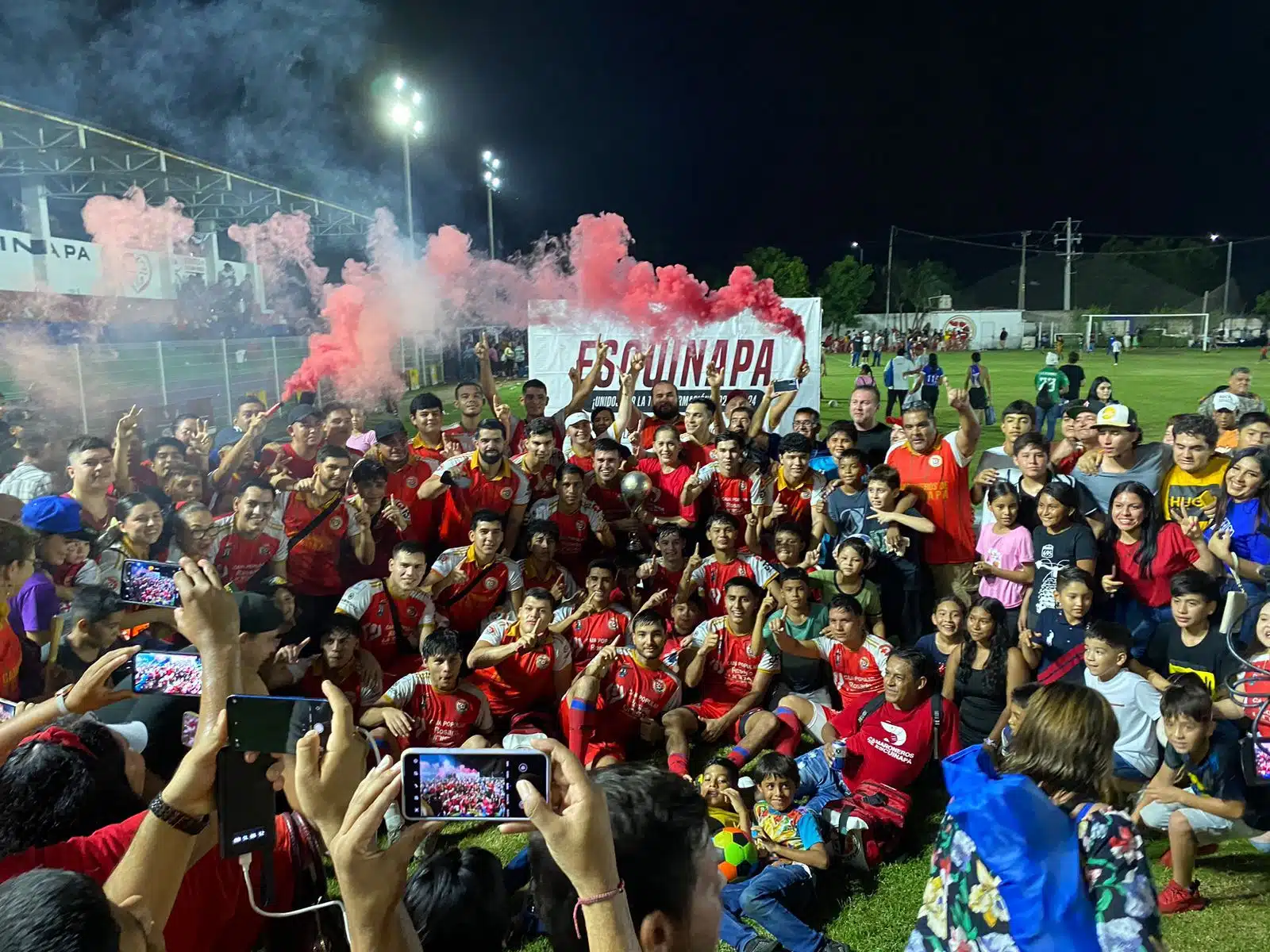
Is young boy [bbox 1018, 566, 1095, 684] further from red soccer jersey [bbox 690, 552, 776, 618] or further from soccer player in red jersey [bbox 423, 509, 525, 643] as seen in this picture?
soccer player in red jersey [bbox 423, 509, 525, 643]

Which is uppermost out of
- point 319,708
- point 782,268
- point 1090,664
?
point 782,268

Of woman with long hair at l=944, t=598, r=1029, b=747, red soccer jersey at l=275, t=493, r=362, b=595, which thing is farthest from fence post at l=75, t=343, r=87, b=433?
woman with long hair at l=944, t=598, r=1029, b=747

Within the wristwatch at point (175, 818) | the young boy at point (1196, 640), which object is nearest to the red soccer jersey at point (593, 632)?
the young boy at point (1196, 640)

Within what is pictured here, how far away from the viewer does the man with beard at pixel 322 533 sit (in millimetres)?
5824

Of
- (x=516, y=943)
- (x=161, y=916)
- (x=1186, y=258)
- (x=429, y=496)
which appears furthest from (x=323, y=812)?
(x=1186, y=258)

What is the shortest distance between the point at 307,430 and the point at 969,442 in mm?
5201

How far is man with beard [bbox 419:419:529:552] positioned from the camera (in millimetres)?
6410

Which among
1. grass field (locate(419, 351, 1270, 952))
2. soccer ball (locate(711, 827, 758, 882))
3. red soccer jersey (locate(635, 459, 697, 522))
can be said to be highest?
red soccer jersey (locate(635, 459, 697, 522))

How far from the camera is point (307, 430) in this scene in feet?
23.1

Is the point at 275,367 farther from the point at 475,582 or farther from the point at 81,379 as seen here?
the point at 475,582

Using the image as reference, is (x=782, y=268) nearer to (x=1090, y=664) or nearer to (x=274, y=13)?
(x=274, y=13)

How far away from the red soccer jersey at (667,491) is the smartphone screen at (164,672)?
15.3ft

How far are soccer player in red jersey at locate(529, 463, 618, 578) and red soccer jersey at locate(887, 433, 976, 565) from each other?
91.2 inches

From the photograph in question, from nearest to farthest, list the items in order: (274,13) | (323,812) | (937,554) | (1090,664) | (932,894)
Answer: (323,812)
(932,894)
(1090,664)
(937,554)
(274,13)
